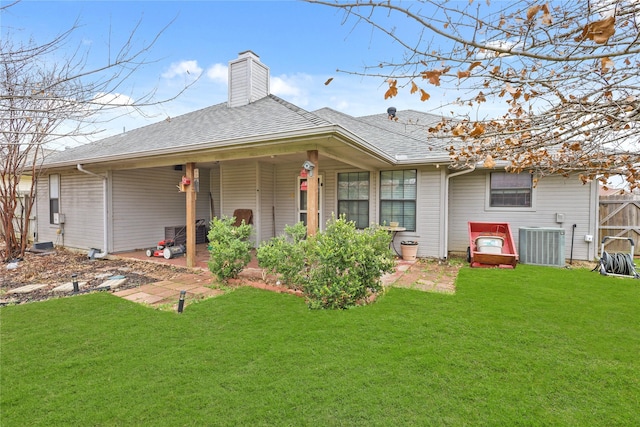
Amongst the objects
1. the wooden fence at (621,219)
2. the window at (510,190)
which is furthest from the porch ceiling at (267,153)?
the wooden fence at (621,219)

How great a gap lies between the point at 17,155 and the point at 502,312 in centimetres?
1066

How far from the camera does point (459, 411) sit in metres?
2.10

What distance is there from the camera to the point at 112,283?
5172 mm

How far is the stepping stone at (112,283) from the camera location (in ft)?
16.5

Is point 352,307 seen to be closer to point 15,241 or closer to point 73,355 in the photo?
point 73,355

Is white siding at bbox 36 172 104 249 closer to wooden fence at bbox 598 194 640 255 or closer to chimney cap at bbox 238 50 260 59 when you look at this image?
chimney cap at bbox 238 50 260 59

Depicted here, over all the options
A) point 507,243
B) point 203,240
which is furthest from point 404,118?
point 203,240

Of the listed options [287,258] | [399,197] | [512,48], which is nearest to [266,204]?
[399,197]

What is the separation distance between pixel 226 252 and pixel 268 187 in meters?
3.93

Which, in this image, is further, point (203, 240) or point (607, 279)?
point (203, 240)

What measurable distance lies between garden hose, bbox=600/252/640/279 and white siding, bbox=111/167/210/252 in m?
10.5

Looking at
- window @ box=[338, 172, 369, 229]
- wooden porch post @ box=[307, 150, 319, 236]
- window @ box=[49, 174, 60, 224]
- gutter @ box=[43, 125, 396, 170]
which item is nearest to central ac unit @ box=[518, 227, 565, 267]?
gutter @ box=[43, 125, 396, 170]

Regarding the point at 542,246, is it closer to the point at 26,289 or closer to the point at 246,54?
the point at 246,54

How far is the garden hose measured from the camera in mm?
5766
